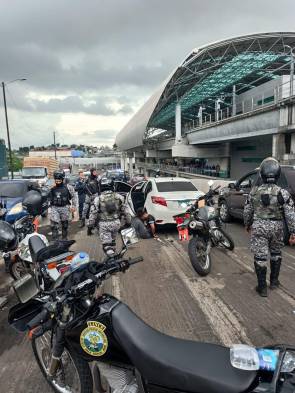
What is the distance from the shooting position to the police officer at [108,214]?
17.8 feet

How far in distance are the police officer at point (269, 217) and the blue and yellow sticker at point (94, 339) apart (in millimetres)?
3142

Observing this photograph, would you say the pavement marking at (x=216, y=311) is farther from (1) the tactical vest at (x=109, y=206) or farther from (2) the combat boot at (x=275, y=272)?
(1) the tactical vest at (x=109, y=206)

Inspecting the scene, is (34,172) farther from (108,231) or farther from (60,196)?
(108,231)

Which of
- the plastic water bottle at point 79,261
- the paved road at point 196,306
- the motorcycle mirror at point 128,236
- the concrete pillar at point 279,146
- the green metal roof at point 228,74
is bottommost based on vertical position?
the paved road at point 196,306

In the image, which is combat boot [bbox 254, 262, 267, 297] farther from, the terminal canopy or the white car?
the terminal canopy

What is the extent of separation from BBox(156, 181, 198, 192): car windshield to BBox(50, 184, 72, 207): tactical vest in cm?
268

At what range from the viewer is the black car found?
7.58 m

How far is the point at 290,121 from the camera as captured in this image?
55.2 feet

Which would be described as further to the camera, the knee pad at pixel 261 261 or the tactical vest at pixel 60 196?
the tactical vest at pixel 60 196

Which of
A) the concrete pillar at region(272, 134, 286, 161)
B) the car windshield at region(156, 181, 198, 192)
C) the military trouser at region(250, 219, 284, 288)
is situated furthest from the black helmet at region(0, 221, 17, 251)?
the concrete pillar at region(272, 134, 286, 161)

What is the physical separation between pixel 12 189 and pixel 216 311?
940cm

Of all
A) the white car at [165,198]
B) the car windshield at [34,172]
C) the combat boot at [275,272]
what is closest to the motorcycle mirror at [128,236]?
the combat boot at [275,272]

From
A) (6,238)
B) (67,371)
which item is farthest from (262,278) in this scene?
(6,238)

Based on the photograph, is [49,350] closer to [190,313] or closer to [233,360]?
[233,360]
